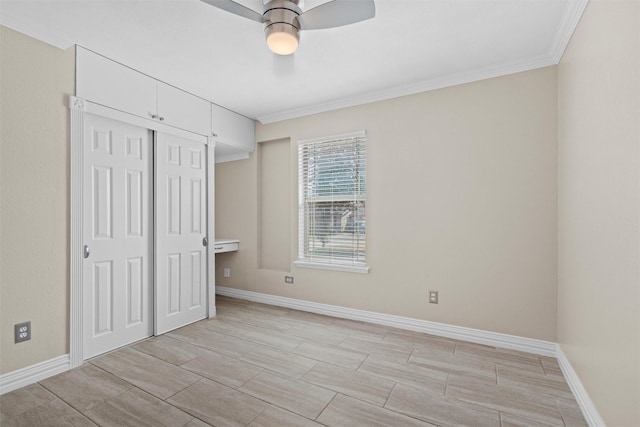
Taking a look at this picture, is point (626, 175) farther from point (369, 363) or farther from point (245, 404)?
point (245, 404)

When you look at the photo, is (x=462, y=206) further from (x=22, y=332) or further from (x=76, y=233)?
(x=22, y=332)

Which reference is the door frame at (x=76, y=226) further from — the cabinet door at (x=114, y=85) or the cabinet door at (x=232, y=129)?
the cabinet door at (x=232, y=129)

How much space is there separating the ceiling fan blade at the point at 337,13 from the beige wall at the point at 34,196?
1.98 meters

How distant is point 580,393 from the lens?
1898 mm

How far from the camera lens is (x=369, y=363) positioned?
8.02 feet

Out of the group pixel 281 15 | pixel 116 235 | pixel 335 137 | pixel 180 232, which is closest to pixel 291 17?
pixel 281 15

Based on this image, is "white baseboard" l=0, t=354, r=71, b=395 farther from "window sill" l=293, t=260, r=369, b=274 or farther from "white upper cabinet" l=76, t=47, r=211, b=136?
"window sill" l=293, t=260, r=369, b=274

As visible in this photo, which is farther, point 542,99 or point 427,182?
point 427,182

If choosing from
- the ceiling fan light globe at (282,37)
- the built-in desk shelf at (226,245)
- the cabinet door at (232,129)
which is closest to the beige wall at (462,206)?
the cabinet door at (232,129)

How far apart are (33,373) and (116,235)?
43.5 inches

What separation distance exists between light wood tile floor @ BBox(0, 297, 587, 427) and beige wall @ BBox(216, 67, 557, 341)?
1.42 ft

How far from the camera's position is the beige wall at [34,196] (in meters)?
2.04

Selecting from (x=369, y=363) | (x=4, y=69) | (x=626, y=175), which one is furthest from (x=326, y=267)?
(x=4, y=69)

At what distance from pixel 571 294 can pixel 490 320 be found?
79cm
